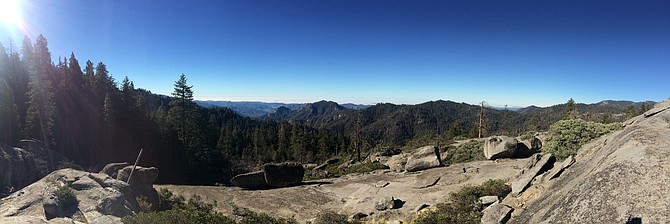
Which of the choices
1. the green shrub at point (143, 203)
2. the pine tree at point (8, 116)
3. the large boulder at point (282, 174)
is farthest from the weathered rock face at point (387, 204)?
the pine tree at point (8, 116)

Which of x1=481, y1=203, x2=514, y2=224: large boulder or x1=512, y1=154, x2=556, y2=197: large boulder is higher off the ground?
x1=512, y1=154, x2=556, y2=197: large boulder

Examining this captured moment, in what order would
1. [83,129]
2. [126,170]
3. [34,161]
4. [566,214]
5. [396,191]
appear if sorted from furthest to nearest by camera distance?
[83,129], [396,191], [126,170], [34,161], [566,214]

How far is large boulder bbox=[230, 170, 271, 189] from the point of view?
94.1 ft

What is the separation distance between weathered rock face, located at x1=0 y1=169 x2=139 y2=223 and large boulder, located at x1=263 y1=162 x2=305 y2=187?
13240mm

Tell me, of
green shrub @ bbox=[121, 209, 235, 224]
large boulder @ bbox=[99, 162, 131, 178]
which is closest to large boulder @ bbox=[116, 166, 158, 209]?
large boulder @ bbox=[99, 162, 131, 178]

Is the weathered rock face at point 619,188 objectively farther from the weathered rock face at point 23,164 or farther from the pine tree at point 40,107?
the pine tree at point 40,107

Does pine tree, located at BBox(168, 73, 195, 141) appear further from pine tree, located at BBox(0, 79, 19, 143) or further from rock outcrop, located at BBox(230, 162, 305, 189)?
rock outcrop, located at BBox(230, 162, 305, 189)

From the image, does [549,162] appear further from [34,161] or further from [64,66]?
[64,66]

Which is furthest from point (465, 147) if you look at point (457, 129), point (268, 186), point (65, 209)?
point (457, 129)

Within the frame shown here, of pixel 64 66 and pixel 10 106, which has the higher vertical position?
pixel 64 66

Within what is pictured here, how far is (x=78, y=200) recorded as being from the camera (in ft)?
A: 43.4

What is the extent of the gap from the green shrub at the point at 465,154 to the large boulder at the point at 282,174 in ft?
50.4

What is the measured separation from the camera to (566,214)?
307 inches

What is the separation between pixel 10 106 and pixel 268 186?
3391 cm
